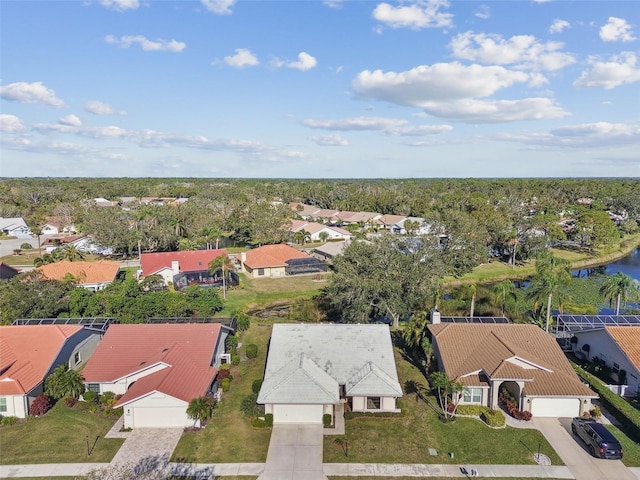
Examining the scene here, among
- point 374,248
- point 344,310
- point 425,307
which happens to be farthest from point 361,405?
point 374,248

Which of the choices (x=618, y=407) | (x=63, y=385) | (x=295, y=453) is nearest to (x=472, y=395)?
(x=618, y=407)

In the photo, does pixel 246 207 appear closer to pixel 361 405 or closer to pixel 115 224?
pixel 115 224

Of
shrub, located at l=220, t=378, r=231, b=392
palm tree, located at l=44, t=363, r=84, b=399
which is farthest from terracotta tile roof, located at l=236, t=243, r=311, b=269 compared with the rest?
palm tree, located at l=44, t=363, r=84, b=399

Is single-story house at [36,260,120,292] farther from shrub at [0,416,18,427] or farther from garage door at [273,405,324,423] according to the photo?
garage door at [273,405,324,423]

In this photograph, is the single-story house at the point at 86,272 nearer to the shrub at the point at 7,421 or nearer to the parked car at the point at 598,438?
the shrub at the point at 7,421

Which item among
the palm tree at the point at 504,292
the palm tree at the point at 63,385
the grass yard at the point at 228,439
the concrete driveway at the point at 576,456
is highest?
the palm tree at the point at 504,292

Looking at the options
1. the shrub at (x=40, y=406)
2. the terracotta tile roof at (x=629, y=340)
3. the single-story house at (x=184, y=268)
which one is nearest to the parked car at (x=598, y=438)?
the terracotta tile roof at (x=629, y=340)
